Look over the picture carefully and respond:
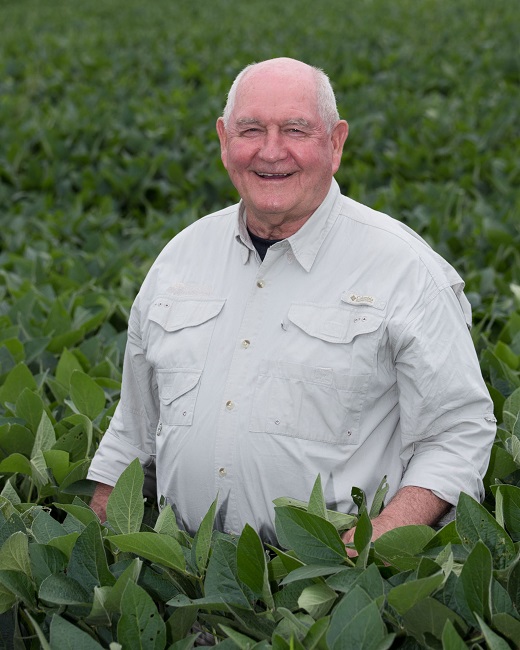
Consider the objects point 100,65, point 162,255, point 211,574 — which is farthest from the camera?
point 100,65

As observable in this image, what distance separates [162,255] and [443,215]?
11.8 ft

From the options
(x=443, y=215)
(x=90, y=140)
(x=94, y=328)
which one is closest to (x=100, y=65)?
(x=90, y=140)

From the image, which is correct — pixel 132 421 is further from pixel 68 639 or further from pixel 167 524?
pixel 68 639

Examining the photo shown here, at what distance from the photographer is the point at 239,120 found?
2.85 meters

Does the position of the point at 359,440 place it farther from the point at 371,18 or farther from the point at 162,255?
the point at 371,18

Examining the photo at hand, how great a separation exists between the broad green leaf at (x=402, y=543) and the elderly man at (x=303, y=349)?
0.51 ft

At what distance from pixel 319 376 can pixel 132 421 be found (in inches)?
29.1

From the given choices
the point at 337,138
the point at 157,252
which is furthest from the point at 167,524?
the point at 157,252

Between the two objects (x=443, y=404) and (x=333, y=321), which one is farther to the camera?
(x=333, y=321)

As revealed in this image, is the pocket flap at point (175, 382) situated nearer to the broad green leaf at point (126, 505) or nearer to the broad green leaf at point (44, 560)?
the broad green leaf at point (126, 505)

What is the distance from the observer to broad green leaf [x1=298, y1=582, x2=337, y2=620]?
2.23 metres

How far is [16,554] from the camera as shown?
2457 millimetres

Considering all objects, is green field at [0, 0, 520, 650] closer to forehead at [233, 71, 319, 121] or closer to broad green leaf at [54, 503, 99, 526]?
broad green leaf at [54, 503, 99, 526]

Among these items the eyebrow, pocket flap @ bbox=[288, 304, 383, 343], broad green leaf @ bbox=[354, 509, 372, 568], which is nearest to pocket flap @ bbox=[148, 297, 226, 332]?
pocket flap @ bbox=[288, 304, 383, 343]
